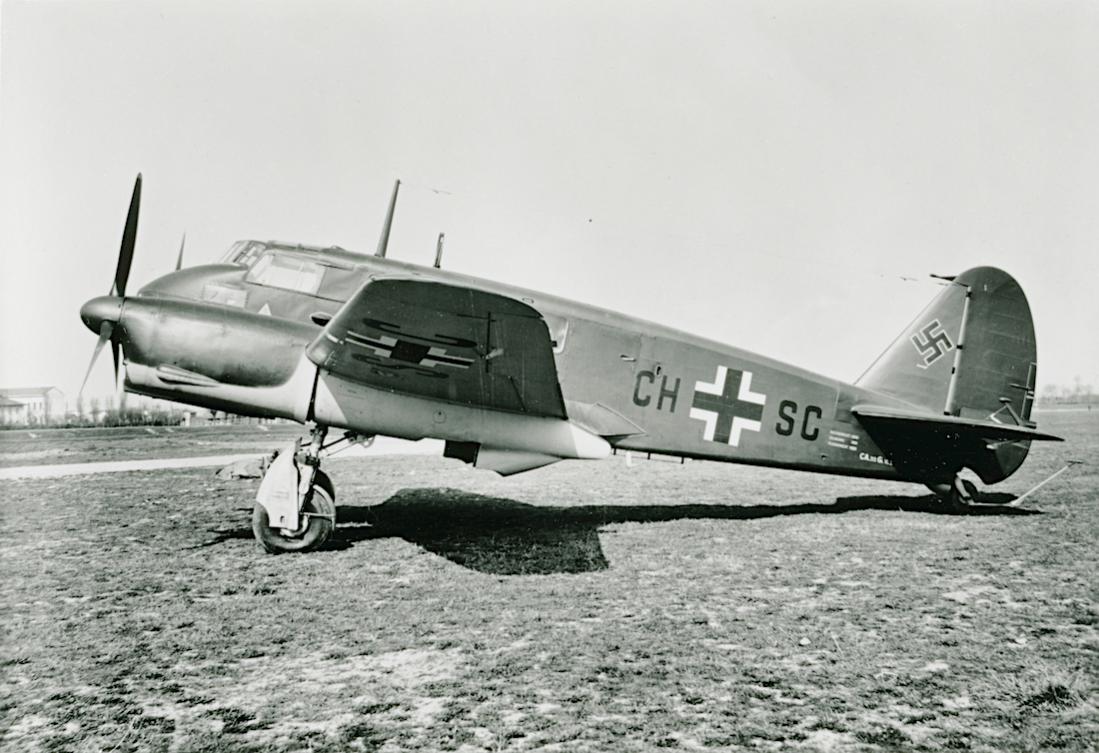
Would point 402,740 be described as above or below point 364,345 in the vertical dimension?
below

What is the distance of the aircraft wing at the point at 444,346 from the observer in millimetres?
5223

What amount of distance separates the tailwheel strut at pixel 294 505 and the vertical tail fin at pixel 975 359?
23.1 ft

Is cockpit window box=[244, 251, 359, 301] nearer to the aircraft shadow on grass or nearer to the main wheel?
the main wheel

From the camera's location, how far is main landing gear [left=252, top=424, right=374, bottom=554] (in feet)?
20.3

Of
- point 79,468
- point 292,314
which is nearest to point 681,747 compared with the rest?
point 292,314

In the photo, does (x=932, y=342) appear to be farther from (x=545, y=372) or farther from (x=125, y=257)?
(x=125, y=257)

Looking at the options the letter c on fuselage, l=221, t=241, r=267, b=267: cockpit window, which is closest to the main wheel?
l=221, t=241, r=267, b=267: cockpit window

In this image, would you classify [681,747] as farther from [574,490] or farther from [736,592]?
[574,490]

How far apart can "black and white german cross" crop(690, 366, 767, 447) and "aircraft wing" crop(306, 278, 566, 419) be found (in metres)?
2.00

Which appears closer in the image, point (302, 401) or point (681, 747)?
point (681, 747)

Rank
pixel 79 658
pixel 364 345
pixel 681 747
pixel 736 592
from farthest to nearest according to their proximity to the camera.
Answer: pixel 364 345
pixel 736 592
pixel 79 658
pixel 681 747

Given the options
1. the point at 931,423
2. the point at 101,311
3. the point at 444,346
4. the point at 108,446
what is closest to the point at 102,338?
the point at 101,311

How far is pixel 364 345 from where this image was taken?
5.91 metres

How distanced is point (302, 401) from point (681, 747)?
467 cm
